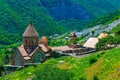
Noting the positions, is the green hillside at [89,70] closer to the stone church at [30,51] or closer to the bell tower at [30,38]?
the stone church at [30,51]

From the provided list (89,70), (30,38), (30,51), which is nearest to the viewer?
(89,70)

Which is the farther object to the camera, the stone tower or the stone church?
the stone tower

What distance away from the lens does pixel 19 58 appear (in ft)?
305

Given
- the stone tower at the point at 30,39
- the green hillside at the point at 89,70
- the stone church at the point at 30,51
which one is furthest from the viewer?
the stone tower at the point at 30,39

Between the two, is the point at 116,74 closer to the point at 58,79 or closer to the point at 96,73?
the point at 96,73

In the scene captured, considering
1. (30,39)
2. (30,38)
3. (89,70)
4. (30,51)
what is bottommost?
(89,70)

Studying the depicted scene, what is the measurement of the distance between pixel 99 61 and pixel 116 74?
339 inches

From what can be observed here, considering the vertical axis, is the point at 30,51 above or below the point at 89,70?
above

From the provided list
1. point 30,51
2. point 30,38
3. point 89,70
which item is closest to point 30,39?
point 30,38

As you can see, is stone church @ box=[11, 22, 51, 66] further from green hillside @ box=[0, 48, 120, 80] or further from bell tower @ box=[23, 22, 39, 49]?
green hillside @ box=[0, 48, 120, 80]

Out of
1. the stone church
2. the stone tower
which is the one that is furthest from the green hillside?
the stone tower

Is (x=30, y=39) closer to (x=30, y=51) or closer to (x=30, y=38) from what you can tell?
(x=30, y=38)

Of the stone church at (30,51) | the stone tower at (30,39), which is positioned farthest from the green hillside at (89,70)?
the stone tower at (30,39)

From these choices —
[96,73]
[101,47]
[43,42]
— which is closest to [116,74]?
[96,73]
